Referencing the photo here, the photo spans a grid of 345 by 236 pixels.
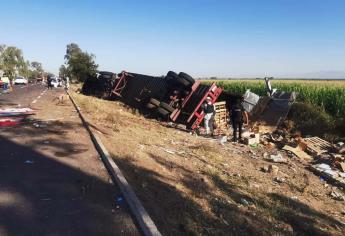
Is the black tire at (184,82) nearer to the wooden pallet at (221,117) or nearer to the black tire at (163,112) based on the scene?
the black tire at (163,112)

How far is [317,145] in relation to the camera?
54.2 feet

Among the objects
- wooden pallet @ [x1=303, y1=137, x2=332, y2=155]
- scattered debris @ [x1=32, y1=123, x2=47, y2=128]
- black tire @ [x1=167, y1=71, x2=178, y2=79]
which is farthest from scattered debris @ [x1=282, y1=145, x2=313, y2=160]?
scattered debris @ [x1=32, y1=123, x2=47, y2=128]

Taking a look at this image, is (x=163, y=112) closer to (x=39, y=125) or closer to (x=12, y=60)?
(x=39, y=125)

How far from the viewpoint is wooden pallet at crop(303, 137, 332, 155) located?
1549cm

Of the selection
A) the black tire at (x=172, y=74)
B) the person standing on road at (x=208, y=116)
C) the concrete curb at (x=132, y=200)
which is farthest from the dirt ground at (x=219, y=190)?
the black tire at (x=172, y=74)

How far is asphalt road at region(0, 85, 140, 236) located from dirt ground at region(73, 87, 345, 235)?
57 cm

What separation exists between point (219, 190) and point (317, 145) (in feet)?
29.4

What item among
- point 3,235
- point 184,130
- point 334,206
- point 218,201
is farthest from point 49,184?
point 184,130

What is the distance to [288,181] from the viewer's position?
10.9 metres

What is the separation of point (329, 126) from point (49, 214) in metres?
16.1

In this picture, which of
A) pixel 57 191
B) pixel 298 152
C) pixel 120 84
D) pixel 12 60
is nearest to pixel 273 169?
pixel 298 152

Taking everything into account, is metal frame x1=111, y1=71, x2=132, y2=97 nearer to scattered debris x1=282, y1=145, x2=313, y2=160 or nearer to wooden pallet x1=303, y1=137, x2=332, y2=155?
wooden pallet x1=303, y1=137, x2=332, y2=155

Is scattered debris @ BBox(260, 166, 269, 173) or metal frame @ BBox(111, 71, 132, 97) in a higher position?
metal frame @ BBox(111, 71, 132, 97)

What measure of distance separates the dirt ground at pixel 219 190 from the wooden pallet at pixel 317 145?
1.51 m
